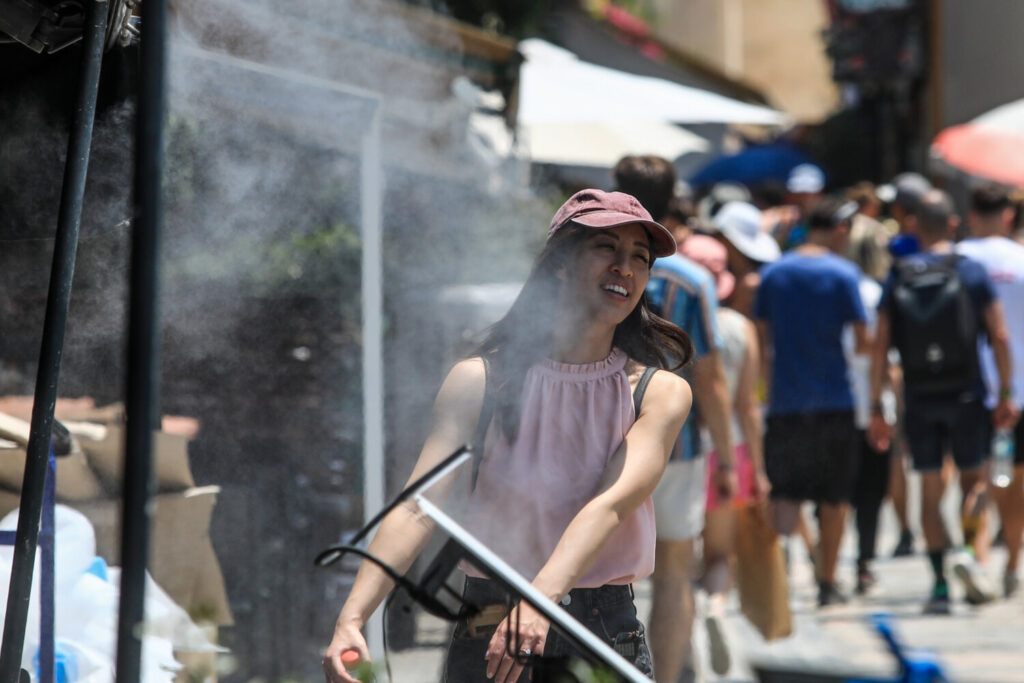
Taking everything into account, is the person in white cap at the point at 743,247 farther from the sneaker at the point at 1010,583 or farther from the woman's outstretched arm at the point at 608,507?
the woman's outstretched arm at the point at 608,507

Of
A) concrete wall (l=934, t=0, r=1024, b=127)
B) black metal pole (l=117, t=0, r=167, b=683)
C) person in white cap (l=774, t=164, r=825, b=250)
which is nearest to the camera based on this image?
black metal pole (l=117, t=0, r=167, b=683)

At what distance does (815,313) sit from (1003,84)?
11.3m

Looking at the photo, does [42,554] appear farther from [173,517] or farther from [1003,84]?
[1003,84]

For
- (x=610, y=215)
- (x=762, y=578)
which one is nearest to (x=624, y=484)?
(x=610, y=215)

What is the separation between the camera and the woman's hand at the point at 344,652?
7.14ft

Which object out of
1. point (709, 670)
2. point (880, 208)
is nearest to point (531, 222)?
point (709, 670)

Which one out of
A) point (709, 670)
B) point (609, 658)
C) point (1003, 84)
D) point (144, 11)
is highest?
point (1003, 84)

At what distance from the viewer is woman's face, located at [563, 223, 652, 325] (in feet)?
8.31

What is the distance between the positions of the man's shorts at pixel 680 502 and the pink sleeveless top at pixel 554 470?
1.78 meters

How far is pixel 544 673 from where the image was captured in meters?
2.09

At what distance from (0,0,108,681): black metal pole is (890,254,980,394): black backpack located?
4544 mm

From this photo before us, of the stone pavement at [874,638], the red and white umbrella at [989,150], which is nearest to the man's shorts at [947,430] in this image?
the stone pavement at [874,638]

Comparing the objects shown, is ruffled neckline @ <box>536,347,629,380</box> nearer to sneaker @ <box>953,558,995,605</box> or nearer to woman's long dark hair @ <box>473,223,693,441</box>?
woman's long dark hair @ <box>473,223,693,441</box>

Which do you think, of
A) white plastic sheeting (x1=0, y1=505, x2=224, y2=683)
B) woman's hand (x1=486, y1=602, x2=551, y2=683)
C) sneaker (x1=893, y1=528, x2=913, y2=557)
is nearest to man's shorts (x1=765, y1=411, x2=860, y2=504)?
sneaker (x1=893, y1=528, x2=913, y2=557)
